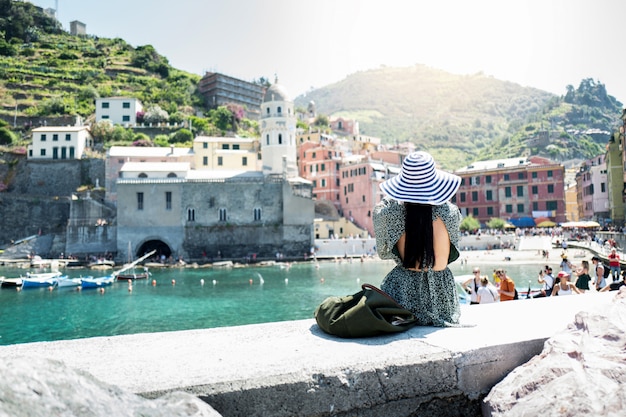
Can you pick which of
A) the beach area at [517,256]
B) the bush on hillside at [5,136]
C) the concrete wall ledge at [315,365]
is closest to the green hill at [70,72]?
the bush on hillside at [5,136]

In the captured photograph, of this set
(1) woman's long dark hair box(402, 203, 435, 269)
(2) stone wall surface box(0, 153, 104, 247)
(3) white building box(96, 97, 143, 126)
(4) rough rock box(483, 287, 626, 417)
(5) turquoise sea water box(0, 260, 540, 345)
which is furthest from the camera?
(3) white building box(96, 97, 143, 126)

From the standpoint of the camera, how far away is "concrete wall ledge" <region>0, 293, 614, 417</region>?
7.62 ft

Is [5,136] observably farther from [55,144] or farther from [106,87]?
[106,87]

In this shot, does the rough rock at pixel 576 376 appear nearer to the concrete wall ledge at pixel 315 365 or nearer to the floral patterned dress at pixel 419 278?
the concrete wall ledge at pixel 315 365

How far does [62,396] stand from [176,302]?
24.9m

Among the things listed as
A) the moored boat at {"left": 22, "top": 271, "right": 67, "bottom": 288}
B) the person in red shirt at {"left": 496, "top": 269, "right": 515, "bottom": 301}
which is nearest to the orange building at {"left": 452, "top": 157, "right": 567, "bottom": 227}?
the moored boat at {"left": 22, "top": 271, "right": 67, "bottom": 288}

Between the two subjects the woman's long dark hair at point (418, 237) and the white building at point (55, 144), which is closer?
the woman's long dark hair at point (418, 237)

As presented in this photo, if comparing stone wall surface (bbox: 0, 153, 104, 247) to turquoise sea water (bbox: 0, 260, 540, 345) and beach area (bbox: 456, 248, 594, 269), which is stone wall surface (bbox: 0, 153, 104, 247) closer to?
turquoise sea water (bbox: 0, 260, 540, 345)

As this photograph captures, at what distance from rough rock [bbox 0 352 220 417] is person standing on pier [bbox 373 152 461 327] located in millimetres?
Result: 2010

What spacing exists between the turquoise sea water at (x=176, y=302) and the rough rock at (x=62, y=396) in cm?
1702

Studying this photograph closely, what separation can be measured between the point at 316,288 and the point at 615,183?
111ft

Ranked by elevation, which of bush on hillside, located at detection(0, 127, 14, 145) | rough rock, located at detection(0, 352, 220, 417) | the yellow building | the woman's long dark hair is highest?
bush on hillside, located at detection(0, 127, 14, 145)

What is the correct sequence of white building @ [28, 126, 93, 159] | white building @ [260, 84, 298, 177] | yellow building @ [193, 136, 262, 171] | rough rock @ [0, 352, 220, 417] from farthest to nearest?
yellow building @ [193, 136, 262, 171] → white building @ [28, 126, 93, 159] → white building @ [260, 84, 298, 177] → rough rock @ [0, 352, 220, 417]

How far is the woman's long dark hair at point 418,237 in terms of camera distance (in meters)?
3.56
